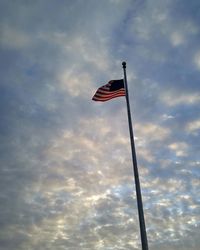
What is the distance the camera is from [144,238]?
78.5 feet

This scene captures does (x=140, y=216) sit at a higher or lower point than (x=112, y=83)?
lower

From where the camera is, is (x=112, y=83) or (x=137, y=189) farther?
(x=112, y=83)

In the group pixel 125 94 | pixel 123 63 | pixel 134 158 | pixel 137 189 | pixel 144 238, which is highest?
pixel 123 63

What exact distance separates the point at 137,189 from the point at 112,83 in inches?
367

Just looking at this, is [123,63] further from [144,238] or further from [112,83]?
[144,238]

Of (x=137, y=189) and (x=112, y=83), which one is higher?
(x=112, y=83)

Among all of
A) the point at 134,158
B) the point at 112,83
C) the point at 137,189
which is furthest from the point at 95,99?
the point at 137,189

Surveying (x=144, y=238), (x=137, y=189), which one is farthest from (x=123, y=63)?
(x=144, y=238)

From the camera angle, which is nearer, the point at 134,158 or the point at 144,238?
the point at 144,238

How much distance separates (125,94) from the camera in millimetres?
29984

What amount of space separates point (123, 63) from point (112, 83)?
182 cm

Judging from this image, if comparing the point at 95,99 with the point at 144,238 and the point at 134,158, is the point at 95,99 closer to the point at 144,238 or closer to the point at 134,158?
the point at 134,158

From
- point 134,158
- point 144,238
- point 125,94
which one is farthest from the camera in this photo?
point 125,94

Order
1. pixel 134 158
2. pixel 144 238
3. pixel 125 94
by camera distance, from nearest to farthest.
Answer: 1. pixel 144 238
2. pixel 134 158
3. pixel 125 94
